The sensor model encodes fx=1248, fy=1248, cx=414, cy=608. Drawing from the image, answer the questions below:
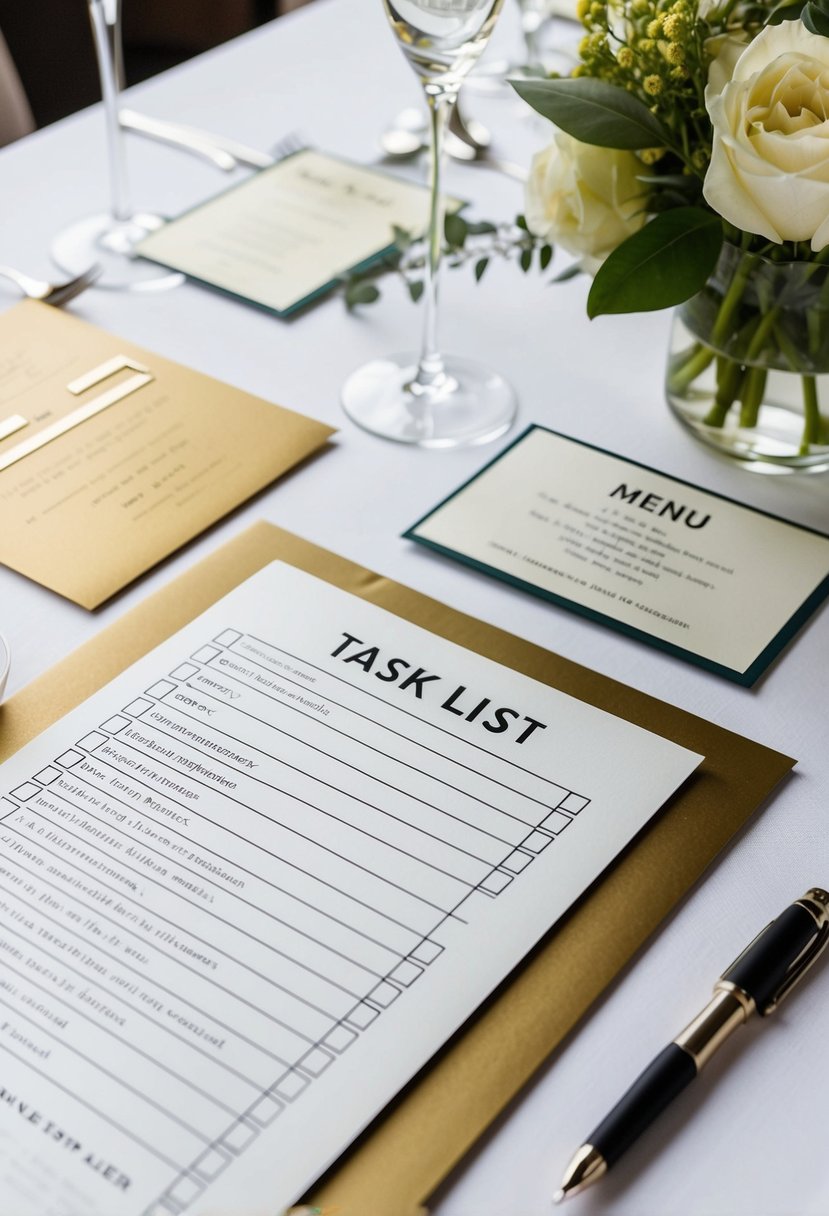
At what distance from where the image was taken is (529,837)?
1.70ft

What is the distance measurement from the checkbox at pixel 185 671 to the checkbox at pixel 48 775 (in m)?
0.08

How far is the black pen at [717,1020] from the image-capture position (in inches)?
16.4

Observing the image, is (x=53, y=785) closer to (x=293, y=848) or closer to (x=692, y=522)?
(x=293, y=848)

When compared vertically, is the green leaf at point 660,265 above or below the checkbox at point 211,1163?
above

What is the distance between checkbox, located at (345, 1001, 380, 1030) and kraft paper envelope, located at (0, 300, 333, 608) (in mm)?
276

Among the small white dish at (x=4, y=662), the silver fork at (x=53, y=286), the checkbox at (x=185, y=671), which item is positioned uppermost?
the silver fork at (x=53, y=286)

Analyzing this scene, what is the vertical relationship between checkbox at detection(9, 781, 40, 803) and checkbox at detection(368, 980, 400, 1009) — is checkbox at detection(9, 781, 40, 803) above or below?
above

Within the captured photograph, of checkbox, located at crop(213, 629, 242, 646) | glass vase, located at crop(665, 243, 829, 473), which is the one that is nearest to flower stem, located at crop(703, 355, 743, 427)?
glass vase, located at crop(665, 243, 829, 473)

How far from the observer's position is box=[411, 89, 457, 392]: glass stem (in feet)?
2.34

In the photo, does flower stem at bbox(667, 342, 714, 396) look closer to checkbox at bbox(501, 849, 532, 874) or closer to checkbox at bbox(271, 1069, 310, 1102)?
checkbox at bbox(501, 849, 532, 874)

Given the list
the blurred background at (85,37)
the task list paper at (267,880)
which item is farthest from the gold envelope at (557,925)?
the blurred background at (85,37)

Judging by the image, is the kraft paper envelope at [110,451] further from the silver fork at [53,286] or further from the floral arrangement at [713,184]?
the floral arrangement at [713,184]

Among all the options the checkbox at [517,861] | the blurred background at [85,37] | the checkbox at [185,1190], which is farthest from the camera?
the blurred background at [85,37]

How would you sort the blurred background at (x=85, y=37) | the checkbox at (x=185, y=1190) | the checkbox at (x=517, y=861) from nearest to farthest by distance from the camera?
1. the checkbox at (x=185, y=1190)
2. the checkbox at (x=517, y=861)
3. the blurred background at (x=85, y=37)
